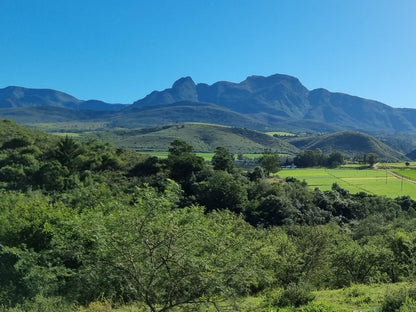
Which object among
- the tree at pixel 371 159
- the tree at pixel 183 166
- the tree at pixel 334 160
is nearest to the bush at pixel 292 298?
the tree at pixel 183 166

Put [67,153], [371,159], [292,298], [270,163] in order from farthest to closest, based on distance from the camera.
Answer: [371,159], [270,163], [67,153], [292,298]

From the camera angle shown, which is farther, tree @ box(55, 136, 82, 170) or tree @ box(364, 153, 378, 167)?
tree @ box(364, 153, 378, 167)

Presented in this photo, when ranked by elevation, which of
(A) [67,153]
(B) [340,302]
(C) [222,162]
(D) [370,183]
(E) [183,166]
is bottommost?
(D) [370,183]

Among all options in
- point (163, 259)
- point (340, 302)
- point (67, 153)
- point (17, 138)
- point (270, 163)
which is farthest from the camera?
point (270, 163)

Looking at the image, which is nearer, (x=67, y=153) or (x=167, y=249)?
(x=167, y=249)

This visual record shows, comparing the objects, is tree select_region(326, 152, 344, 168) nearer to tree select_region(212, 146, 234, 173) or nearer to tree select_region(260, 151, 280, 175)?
tree select_region(260, 151, 280, 175)

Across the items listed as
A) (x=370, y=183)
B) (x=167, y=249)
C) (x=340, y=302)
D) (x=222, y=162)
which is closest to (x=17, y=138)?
(x=222, y=162)

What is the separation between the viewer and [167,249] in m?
6.98

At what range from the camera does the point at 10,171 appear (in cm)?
4866

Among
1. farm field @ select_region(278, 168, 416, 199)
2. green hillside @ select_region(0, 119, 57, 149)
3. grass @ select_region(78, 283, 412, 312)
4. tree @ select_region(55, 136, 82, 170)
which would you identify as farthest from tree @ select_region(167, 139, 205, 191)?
grass @ select_region(78, 283, 412, 312)

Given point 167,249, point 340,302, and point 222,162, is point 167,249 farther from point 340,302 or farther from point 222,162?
point 222,162

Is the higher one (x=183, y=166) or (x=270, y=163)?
(x=183, y=166)

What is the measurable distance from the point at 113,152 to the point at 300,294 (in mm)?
56241

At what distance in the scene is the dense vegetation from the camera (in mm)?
7082
